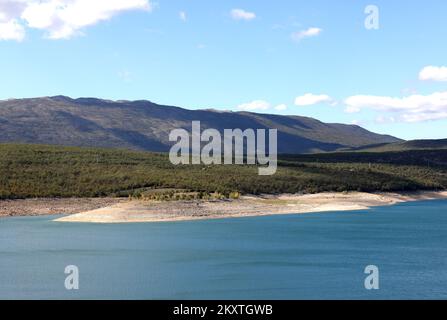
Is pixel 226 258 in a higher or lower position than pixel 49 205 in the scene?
lower

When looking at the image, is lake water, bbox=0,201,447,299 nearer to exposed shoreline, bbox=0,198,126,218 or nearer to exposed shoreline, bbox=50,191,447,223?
exposed shoreline, bbox=50,191,447,223

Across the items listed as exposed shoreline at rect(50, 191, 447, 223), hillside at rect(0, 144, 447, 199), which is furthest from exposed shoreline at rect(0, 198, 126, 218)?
exposed shoreline at rect(50, 191, 447, 223)

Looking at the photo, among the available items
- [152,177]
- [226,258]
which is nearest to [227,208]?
[152,177]

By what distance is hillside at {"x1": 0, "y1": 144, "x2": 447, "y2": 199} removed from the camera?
9075cm

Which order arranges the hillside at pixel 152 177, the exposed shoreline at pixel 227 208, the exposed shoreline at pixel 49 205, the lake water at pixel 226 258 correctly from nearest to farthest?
the lake water at pixel 226 258 → the exposed shoreline at pixel 227 208 → the exposed shoreline at pixel 49 205 → the hillside at pixel 152 177

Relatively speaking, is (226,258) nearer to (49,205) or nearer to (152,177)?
(49,205)

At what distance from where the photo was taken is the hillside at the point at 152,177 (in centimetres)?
9075

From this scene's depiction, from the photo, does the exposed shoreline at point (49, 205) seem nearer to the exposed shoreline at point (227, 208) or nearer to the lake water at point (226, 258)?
the exposed shoreline at point (227, 208)

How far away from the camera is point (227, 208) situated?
7738 centimetres

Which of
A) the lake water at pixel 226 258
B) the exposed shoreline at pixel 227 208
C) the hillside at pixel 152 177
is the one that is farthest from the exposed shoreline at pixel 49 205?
the lake water at pixel 226 258

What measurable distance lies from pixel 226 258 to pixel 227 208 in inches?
1190

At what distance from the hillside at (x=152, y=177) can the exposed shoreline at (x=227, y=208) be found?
5295 millimetres
